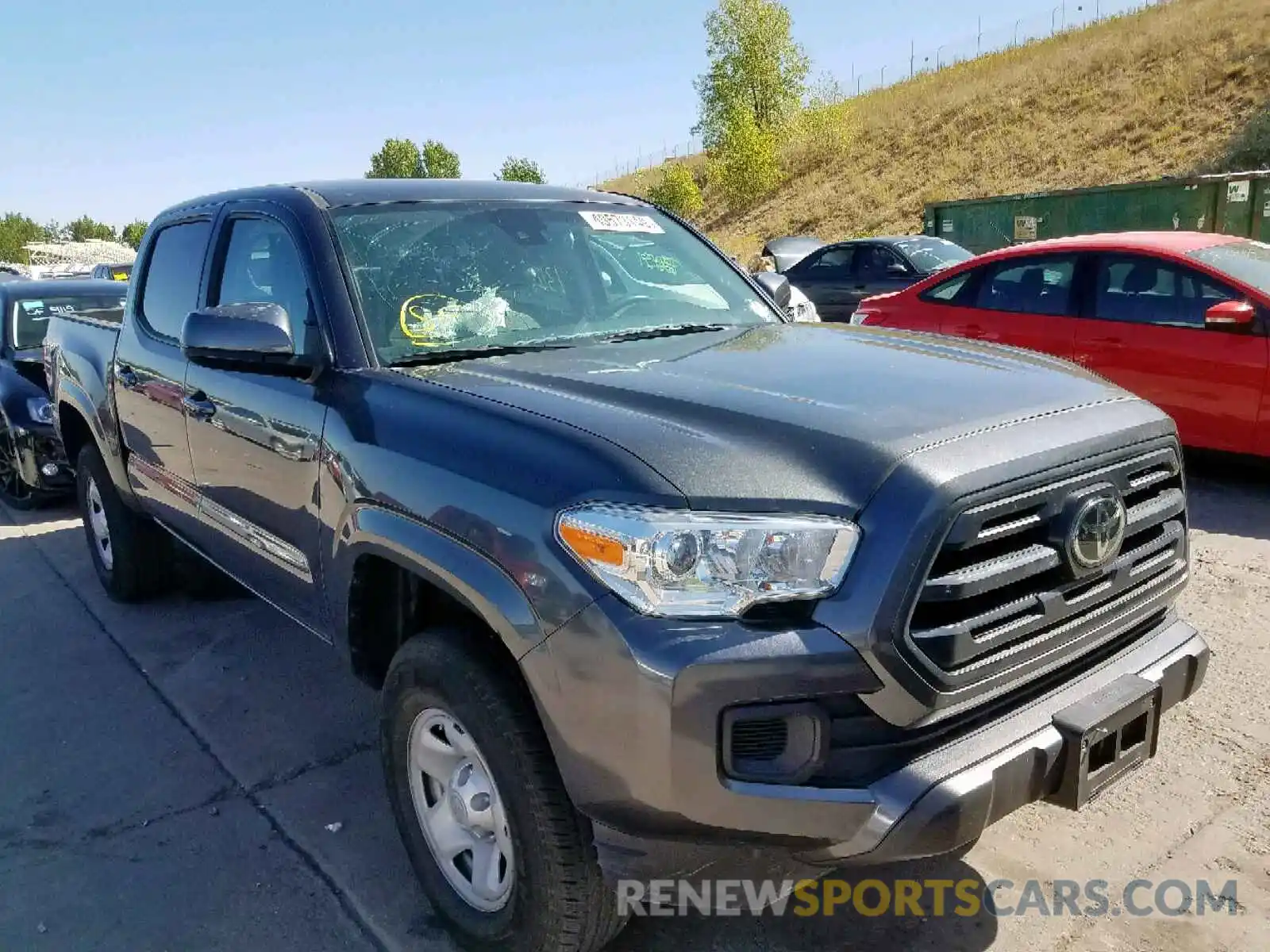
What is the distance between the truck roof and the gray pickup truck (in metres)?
0.04

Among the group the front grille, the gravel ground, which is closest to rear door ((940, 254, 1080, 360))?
the gravel ground

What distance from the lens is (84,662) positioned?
443cm

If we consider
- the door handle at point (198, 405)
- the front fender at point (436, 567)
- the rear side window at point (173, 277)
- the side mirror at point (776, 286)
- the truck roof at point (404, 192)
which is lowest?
the front fender at point (436, 567)

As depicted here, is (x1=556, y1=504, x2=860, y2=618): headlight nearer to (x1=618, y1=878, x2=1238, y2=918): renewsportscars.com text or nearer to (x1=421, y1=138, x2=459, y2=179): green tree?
(x1=618, y1=878, x2=1238, y2=918): renewsportscars.com text

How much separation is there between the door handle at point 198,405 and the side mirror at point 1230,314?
5.36 metres

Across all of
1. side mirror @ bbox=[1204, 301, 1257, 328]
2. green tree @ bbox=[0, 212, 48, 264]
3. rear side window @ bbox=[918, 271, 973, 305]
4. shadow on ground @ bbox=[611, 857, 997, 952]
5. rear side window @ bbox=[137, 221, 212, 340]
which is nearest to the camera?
shadow on ground @ bbox=[611, 857, 997, 952]

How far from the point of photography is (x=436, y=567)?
2.22m

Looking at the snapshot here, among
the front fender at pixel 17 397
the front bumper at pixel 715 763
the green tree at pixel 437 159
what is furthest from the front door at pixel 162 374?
the green tree at pixel 437 159

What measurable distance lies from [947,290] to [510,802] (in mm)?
6412

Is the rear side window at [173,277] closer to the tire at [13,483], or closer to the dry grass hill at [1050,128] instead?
the tire at [13,483]

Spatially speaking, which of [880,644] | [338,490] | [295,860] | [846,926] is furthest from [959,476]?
[295,860]

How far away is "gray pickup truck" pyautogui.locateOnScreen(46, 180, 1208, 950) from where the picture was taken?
1.84 m

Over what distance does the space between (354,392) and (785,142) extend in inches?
1851

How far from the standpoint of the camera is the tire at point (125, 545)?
481 cm
